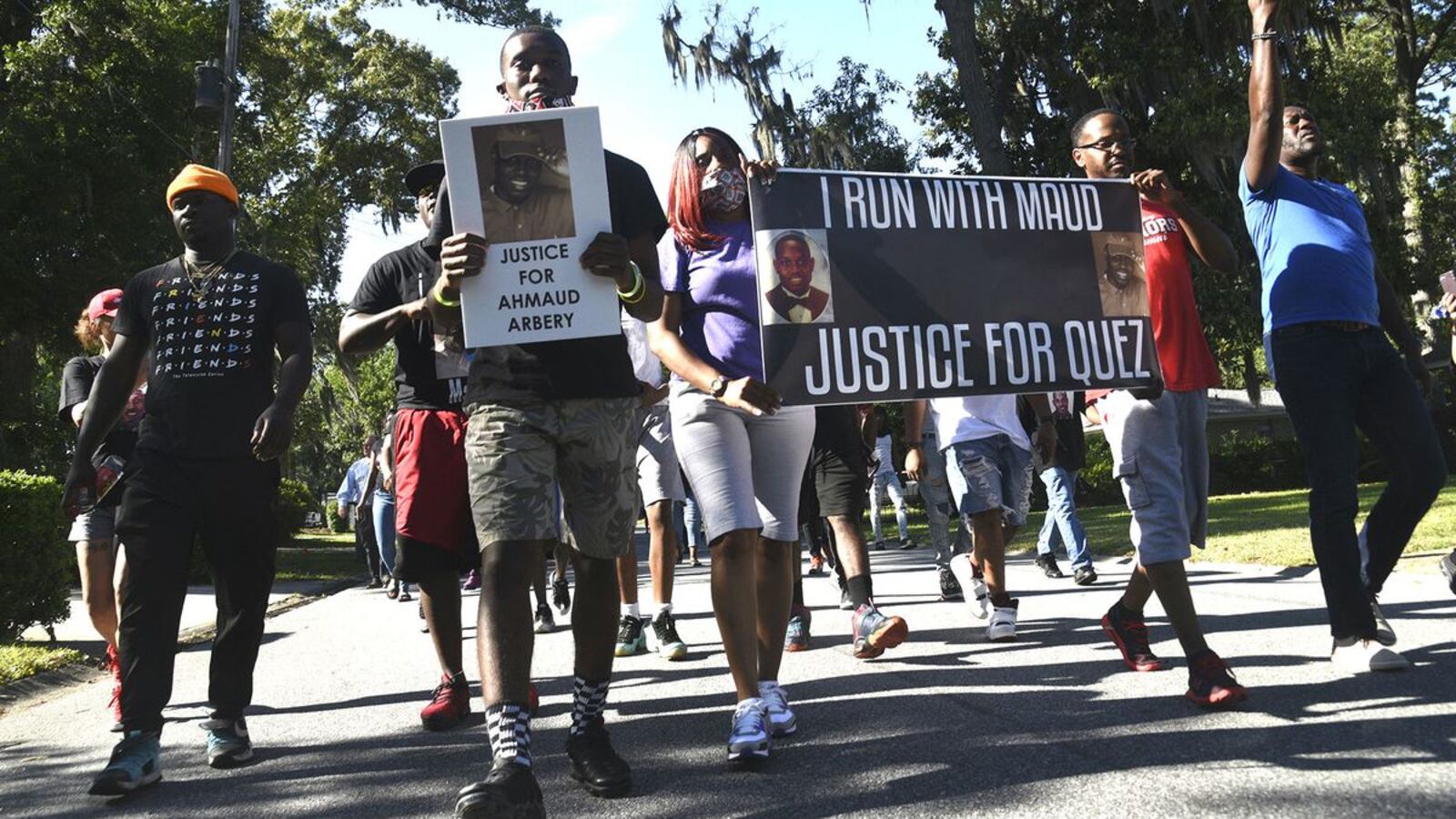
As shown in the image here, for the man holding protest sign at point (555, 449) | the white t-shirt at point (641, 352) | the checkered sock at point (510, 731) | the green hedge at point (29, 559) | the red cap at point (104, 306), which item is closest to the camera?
the checkered sock at point (510, 731)

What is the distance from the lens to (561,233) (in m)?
3.56

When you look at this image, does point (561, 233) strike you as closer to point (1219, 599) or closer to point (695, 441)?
point (695, 441)

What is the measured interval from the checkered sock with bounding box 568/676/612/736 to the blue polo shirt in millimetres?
2797

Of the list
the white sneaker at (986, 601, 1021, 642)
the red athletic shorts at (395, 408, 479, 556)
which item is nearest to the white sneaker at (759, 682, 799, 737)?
the red athletic shorts at (395, 408, 479, 556)

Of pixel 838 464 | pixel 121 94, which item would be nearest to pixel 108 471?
pixel 838 464

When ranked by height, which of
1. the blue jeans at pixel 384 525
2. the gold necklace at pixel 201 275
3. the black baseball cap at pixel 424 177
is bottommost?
the blue jeans at pixel 384 525

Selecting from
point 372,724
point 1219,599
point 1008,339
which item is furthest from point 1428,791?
point 1219,599

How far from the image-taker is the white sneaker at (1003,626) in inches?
240

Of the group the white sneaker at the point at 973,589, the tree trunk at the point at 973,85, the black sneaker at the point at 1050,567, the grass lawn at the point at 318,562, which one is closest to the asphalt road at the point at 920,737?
the white sneaker at the point at 973,589

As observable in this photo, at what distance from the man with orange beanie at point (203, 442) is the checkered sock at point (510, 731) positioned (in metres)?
1.41

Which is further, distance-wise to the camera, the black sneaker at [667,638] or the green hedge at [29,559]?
the green hedge at [29,559]

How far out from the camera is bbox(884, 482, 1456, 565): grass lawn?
29.8ft

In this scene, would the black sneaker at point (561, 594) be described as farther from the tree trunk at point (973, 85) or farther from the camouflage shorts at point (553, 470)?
the tree trunk at point (973, 85)

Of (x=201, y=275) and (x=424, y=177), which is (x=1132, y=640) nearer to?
(x=424, y=177)
